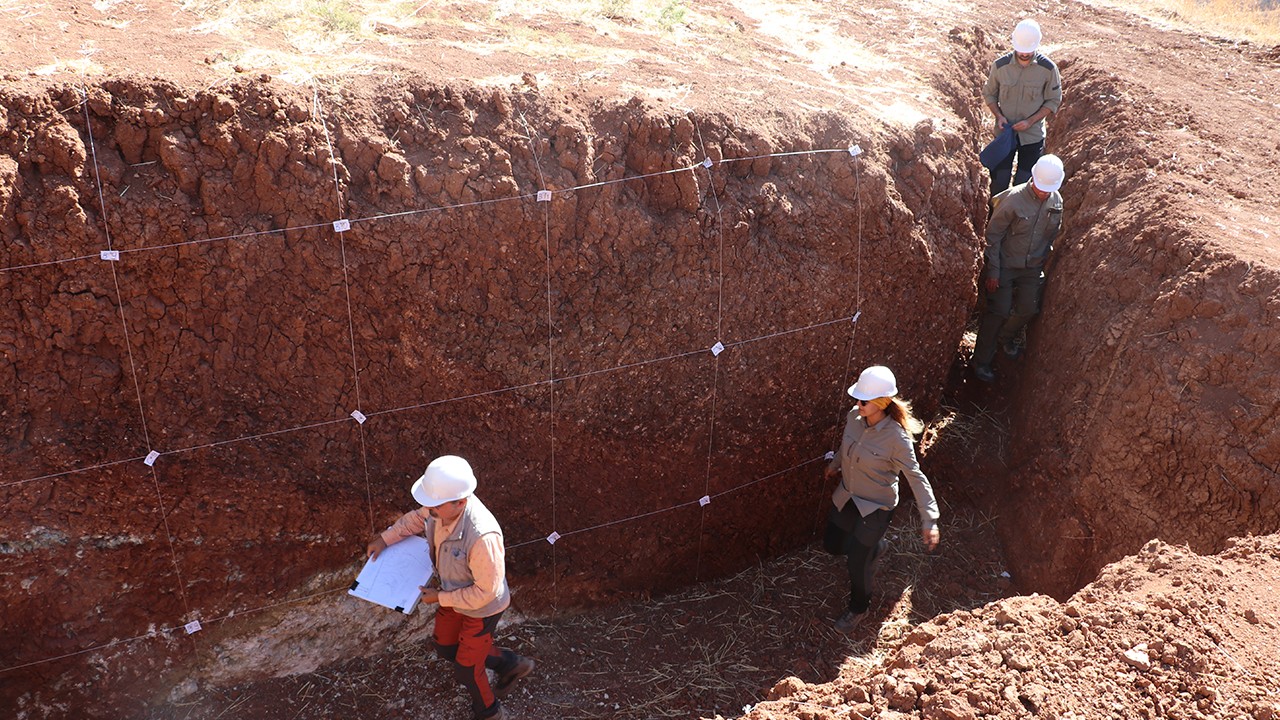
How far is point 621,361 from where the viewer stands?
5.56 metres

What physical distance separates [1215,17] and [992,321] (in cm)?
891

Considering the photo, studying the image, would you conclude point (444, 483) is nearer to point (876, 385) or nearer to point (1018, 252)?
point (876, 385)

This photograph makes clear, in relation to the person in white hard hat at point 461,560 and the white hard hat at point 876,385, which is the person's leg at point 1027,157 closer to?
the white hard hat at point 876,385

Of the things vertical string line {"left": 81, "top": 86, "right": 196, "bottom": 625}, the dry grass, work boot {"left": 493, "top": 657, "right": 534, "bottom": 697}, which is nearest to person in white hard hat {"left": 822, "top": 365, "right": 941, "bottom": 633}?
work boot {"left": 493, "top": 657, "right": 534, "bottom": 697}

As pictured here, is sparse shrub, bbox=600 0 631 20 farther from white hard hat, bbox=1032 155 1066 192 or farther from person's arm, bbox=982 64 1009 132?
white hard hat, bbox=1032 155 1066 192

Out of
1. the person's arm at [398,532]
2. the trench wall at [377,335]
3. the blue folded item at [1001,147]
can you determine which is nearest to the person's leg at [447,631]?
the person's arm at [398,532]

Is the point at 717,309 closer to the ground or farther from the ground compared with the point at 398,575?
farther from the ground

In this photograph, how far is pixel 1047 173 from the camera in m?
6.22

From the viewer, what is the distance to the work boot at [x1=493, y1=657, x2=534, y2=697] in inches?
194

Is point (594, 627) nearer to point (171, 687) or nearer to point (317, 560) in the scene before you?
point (317, 560)

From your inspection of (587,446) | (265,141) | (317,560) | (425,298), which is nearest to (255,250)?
(265,141)

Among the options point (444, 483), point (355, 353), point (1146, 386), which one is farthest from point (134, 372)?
point (1146, 386)

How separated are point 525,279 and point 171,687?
286cm

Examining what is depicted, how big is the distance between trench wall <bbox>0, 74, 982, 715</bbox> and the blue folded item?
4.30ft
